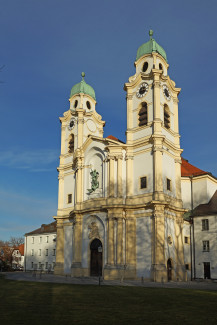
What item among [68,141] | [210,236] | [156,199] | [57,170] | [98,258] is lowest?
[98,258]

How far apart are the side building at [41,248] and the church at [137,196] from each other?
55.8 ft

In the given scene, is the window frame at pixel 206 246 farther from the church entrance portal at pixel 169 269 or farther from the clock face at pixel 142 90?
the clock face at pixel 142 90

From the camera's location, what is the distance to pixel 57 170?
49406 millimetres

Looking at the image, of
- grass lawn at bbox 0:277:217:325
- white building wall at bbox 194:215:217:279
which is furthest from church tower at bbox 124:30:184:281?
grass lawn at bbox 0:277:217:325

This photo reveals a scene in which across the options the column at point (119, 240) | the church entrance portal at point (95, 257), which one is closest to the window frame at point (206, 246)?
the column at point (119, 240)

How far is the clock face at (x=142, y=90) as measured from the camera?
134 ft

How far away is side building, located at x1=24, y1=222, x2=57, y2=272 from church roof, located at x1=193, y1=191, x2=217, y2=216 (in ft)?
94.7

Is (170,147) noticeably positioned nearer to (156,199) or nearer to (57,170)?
(156,199)

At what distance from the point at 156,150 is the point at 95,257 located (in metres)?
13.9

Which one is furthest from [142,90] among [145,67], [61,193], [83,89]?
[61,193]

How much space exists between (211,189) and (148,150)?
12089 mm

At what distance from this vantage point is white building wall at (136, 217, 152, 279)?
34781 millimetres

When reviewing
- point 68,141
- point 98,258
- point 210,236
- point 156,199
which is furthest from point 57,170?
point 210,236

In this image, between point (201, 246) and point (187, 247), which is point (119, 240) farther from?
point (201, 246)
